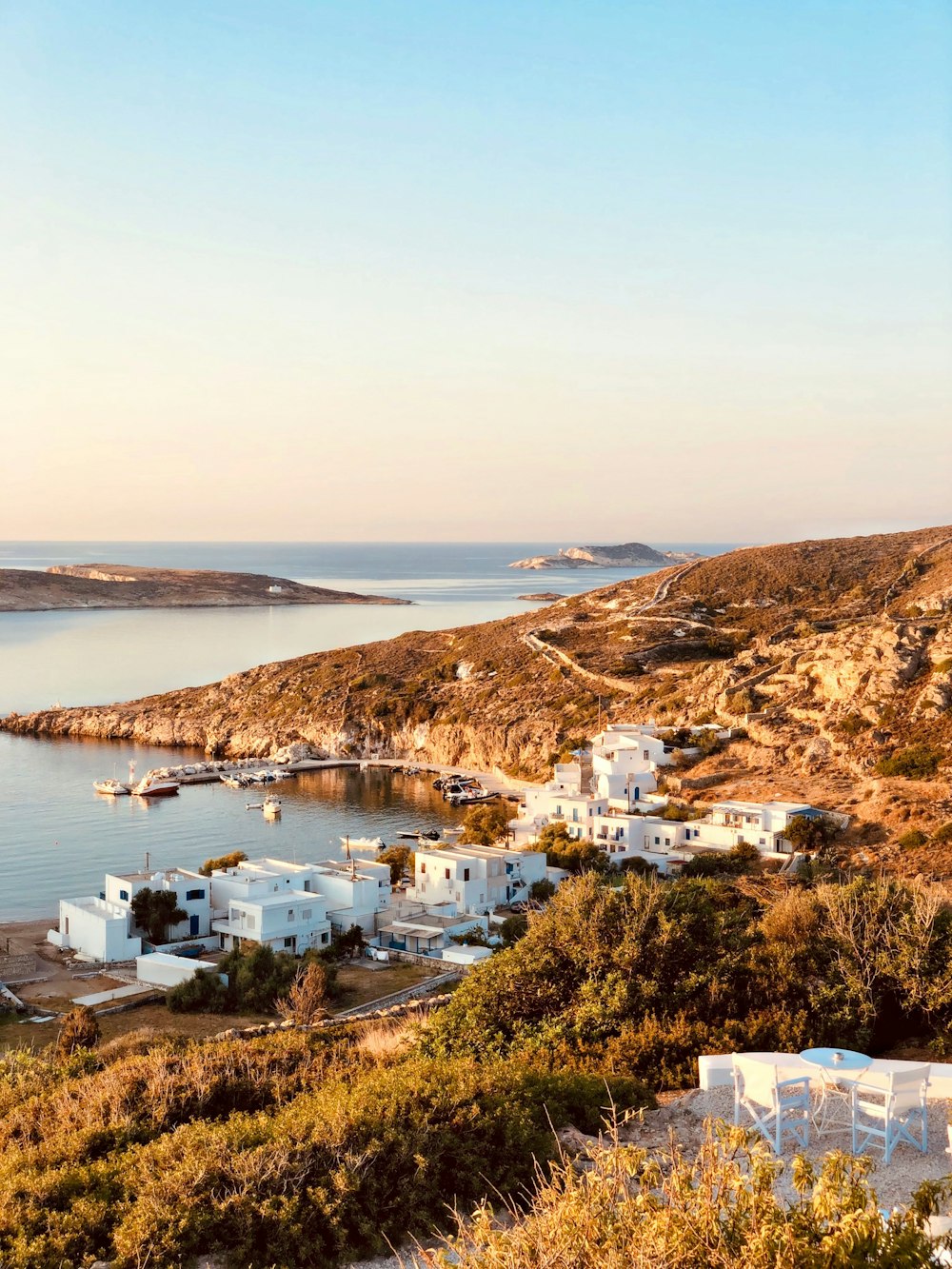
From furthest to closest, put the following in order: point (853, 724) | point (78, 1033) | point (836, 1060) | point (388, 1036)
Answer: point (853, 724) → point (78, 1033) → point (388, 1036) → point (836, 1060)

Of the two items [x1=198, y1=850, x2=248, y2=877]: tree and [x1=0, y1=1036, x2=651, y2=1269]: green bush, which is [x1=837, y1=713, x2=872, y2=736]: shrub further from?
[x1=0, y1=1036, x2=651, y2=1269]: green bush

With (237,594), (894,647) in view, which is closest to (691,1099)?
(894,647)

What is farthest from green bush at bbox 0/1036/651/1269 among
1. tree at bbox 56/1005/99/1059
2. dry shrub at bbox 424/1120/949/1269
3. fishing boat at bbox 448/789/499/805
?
fishing boat at bbox 448/789/499/805

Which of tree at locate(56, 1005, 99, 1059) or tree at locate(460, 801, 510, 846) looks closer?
tree at locate(56, 1005, 99, 1059)

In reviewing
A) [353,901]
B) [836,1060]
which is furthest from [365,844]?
[836,1060]

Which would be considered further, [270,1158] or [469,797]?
[469,797]

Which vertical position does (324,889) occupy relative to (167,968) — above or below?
above

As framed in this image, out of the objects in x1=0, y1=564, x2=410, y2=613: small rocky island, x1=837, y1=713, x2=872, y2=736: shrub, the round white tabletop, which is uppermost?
x1=0, y1=564, x2=410, y2=613: small rocky island

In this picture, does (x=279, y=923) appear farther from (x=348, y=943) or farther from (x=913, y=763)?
(x=913, y=763)
